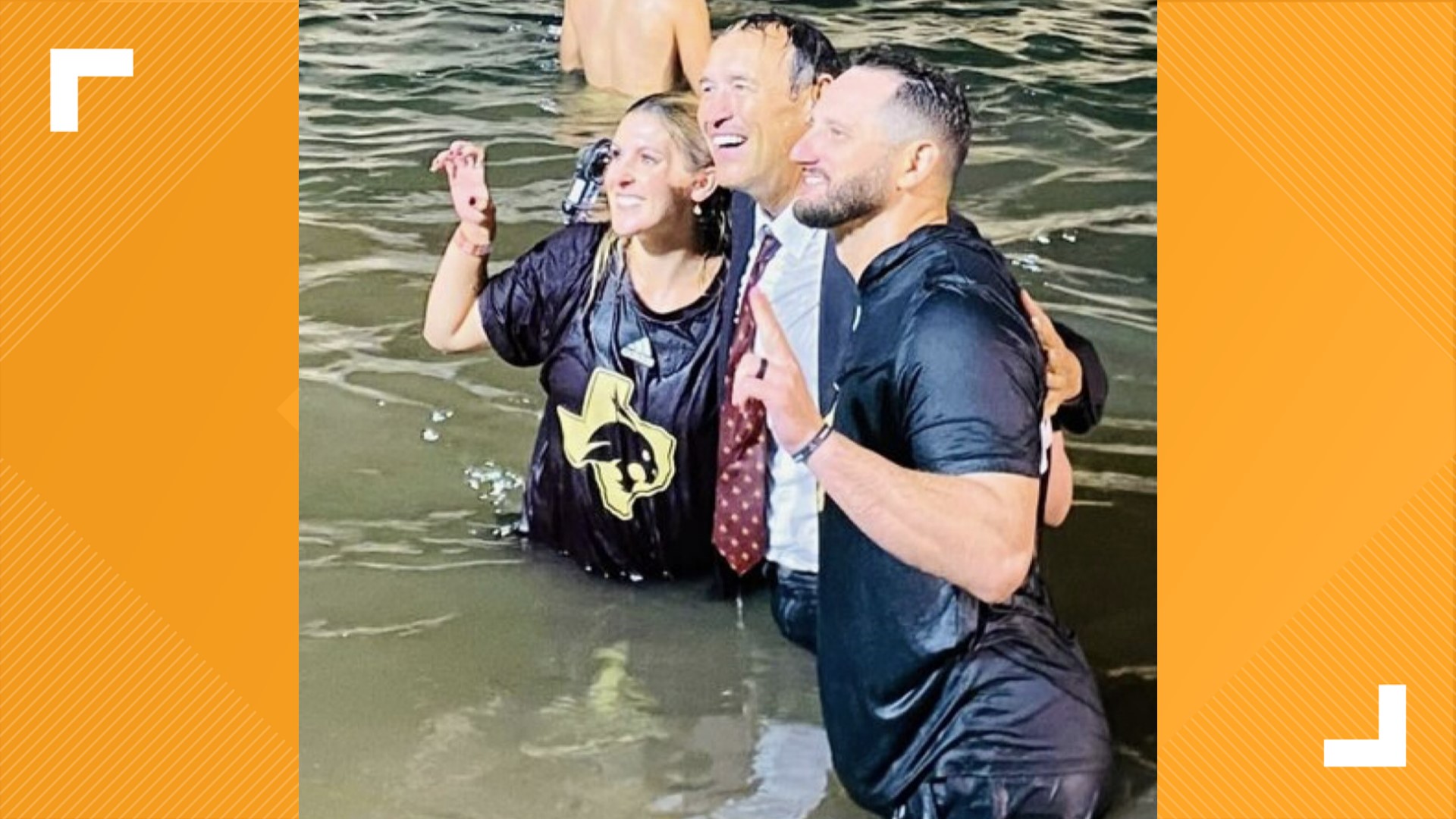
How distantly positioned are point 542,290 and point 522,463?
35 cm

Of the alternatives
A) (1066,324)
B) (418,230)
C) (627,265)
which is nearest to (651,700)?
(627,265)

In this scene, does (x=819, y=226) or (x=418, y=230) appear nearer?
(x=819, y=226)

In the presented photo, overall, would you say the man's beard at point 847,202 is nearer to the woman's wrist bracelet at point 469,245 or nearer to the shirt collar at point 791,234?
the shirt collar at point 791,234

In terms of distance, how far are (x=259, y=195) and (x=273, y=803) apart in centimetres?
57

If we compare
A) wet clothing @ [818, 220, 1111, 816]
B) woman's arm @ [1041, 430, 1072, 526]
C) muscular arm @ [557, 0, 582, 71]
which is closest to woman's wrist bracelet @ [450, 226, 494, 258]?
wet clothing @ [818, 220, 1111, 816]

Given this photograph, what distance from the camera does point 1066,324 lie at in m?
2.24

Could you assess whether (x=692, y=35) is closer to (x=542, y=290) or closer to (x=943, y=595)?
(x=542, y=290)

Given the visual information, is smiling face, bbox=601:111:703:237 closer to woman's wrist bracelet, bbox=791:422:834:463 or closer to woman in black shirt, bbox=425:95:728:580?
woman in black shirt, bbox=425:95:728:580

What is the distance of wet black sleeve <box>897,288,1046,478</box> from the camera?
4.45 feet

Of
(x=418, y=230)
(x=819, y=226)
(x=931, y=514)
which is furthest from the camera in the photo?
(x=418, y=230)

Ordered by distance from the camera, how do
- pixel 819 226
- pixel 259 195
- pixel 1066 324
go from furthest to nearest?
pixel 1066 324 → pixel 259 195 → pixel 819 226

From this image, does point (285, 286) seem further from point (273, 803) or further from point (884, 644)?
point (884, 644)

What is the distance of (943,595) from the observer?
142 centimetres

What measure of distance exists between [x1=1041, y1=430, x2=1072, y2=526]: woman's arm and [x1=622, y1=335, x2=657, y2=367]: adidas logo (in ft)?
1.31
